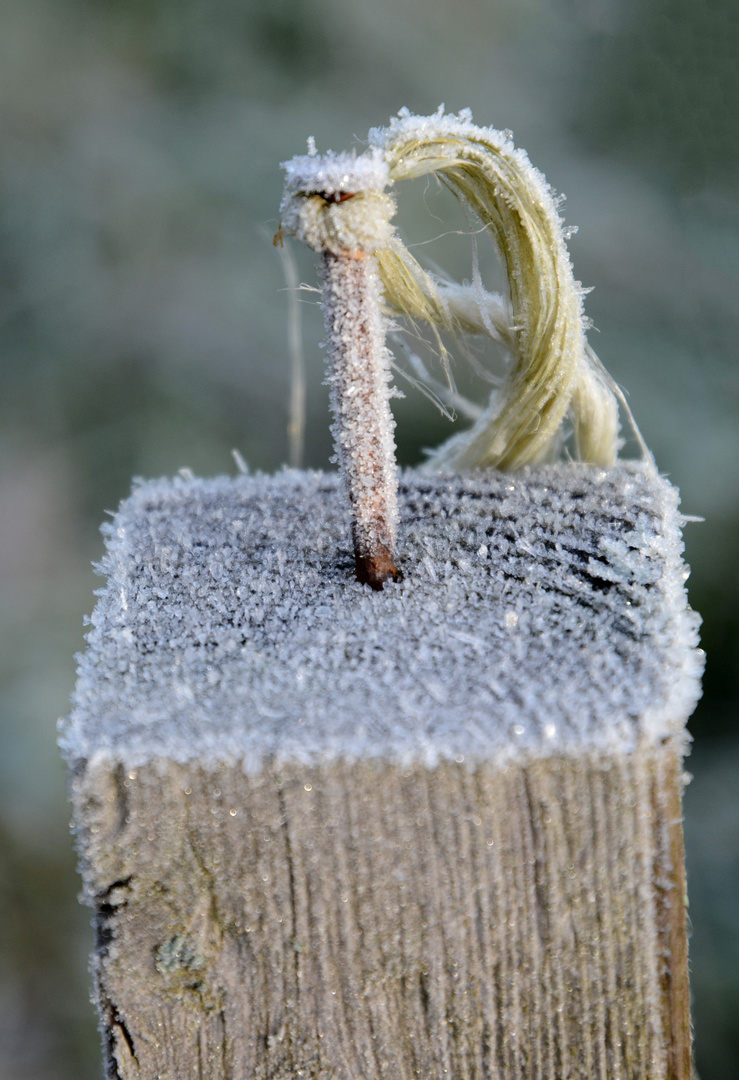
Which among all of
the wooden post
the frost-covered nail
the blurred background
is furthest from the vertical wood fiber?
the blurred background

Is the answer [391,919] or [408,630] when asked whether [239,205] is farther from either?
[391,919]

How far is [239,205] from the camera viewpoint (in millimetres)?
2342

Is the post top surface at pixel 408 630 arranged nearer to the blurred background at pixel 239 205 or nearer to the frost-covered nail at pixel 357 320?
the frost-covered nail at pixel 357 320

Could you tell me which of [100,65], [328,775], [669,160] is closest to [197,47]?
[100,65]

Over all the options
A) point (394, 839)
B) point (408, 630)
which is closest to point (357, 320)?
point (408, 630)

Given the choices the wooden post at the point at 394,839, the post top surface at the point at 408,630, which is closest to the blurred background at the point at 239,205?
the post top surface at the point at 408,630

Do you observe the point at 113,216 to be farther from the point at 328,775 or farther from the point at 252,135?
the point at 328,775

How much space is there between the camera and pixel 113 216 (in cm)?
234

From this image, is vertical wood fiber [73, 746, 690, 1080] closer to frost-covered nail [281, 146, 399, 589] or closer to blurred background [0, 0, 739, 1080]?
frost-covered nail [281, 146, 399, 589]

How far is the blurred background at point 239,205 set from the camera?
7.35 feet

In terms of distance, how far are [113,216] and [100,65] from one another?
1.55ft

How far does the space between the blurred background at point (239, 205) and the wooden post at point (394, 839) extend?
1.73 m

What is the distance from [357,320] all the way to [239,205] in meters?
2.05

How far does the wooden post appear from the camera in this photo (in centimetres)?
42
